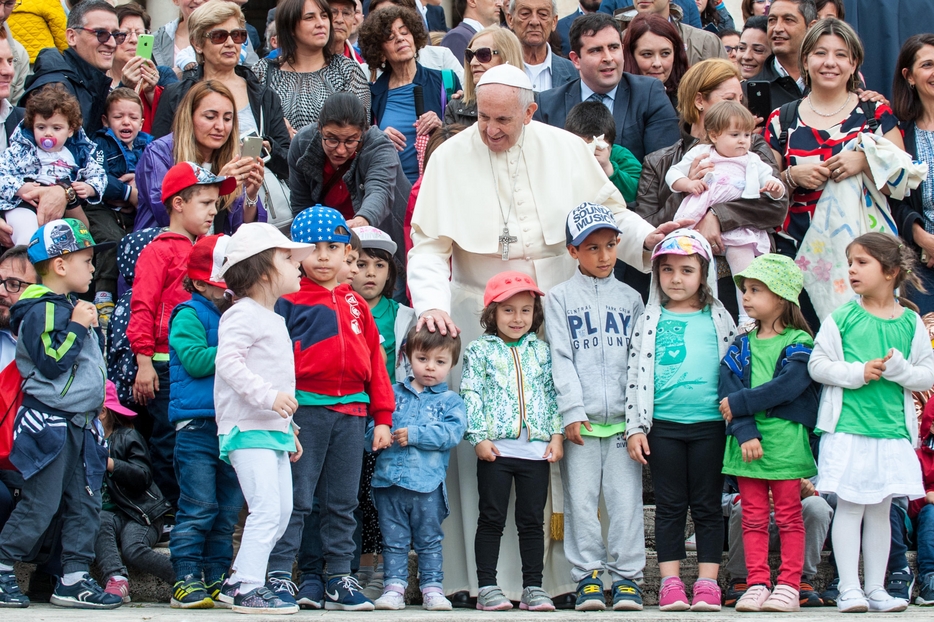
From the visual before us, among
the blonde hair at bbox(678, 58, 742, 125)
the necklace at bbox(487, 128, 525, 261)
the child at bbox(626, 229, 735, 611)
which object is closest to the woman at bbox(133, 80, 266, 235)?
the necklace at bbox(487, 128, 525, 261)

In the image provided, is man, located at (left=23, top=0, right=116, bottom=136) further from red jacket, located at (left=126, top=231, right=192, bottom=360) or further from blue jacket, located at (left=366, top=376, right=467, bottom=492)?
blue jacket, located at (left=366, top=376, right=467, bottom=492)

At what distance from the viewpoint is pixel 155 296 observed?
6051 mm

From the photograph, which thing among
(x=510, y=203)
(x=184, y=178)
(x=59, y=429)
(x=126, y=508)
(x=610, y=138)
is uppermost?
(x=610, y=138)

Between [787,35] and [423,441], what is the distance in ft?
14.7

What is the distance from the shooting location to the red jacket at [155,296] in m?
6.03

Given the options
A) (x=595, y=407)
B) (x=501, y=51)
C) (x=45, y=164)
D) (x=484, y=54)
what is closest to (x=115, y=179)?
(x=45, y=164)

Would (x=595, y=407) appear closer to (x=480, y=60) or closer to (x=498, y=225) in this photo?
(x=498, y=225)

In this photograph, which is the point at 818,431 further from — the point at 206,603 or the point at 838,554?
the point at 206,603

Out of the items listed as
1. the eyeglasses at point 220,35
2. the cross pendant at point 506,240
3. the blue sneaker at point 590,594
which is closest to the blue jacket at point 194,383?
the cross pendant at point 506,240

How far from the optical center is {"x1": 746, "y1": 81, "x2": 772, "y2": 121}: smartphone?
7645mm

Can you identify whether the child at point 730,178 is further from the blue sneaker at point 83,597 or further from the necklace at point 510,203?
the blue sneaker at point 83,597

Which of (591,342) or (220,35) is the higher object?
(220,35)

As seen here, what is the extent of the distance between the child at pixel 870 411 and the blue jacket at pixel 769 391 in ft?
0.21

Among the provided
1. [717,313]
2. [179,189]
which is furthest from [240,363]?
[717,313]
